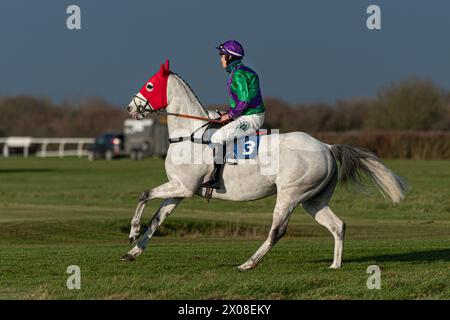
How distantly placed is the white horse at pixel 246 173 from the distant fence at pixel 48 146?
218ft

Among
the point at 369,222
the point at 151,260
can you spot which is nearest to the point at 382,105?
the point at 369,222

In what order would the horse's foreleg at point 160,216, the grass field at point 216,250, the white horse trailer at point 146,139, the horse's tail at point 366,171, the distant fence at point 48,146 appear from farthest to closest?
the distant fence at point 48,146, the white horse trailer at point 146,139, the horse's tail at point 366,171, the horse's foreleg at point 160,216, the grass field at point 216,250

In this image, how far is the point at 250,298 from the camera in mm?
11969

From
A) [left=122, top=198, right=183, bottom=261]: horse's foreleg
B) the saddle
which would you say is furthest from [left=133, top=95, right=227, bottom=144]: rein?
[left=122, top=198, right=183, bottom=261]: horse's foreleg

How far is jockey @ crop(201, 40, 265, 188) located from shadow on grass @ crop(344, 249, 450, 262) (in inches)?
109

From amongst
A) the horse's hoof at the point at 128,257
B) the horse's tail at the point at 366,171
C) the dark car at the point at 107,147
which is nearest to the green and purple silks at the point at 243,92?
the horse's tail at the point at 366,171

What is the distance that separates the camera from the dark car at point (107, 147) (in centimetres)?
7356

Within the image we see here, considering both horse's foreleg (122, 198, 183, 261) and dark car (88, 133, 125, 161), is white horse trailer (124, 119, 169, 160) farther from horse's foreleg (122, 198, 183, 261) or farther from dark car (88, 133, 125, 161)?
horse's foreleg (122, 198, 183, 261)

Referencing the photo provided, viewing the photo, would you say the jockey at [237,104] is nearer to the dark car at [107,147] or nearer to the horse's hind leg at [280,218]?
the horse's hind leg at [280,218]

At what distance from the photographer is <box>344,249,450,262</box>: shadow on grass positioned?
632 inches

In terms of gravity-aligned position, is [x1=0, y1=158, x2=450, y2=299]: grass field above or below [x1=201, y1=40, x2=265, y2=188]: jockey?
below

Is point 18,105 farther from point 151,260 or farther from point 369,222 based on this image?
point 151,260

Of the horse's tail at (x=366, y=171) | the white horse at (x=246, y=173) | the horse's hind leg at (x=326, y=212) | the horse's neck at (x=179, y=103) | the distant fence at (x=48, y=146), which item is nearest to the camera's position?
the white horse at (x=246, y=173)

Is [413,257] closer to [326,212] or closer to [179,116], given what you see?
[326,212]
